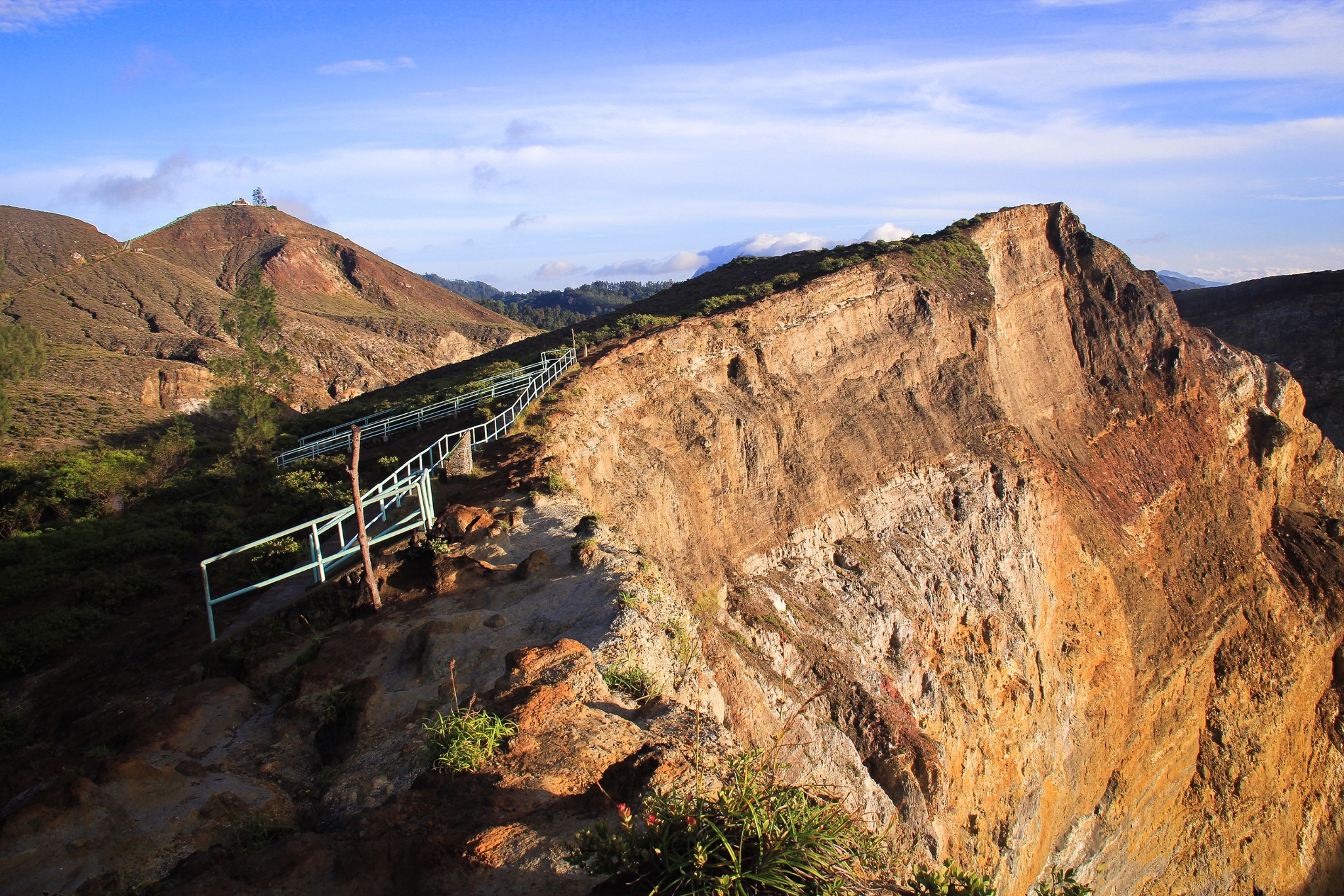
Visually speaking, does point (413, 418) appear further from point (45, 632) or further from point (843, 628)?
point (843, 628)

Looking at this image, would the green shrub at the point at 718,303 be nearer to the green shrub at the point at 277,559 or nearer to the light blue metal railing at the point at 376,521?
the light blue metal railing at the point at 376,521

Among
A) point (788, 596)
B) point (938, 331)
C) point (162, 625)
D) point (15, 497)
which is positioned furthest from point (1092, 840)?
point (15, 497)

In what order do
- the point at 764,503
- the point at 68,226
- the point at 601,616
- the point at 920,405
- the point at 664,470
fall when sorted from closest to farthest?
the point at 601,616
the point at 664,470
the point at 764,503
the point at 920,405
the point at 68,226

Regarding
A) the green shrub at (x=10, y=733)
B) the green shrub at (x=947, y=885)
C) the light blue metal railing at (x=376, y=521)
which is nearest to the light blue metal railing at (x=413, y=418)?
the light blue metal railing at (x=376, y=521)

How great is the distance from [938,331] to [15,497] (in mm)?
31058

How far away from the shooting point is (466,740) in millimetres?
6555

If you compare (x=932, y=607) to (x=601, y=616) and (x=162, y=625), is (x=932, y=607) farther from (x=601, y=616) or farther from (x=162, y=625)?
(x=162, y=625)

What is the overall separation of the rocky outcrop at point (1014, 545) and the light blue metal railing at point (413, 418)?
16.9 feet

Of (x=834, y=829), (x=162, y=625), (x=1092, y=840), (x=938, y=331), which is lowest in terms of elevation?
(x=1092, y=840)

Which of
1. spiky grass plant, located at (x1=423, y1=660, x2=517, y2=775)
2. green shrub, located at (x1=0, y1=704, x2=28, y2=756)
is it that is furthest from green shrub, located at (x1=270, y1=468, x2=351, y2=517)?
spiky grass plant, located at (x1=423, y1=660, x2=517, y2=775)

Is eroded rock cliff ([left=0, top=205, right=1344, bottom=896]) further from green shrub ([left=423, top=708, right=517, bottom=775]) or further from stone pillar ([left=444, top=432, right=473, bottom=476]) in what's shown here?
stone pillar ([left=444, top=432, right=473, bottom=476])

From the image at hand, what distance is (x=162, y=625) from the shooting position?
45.8 ft

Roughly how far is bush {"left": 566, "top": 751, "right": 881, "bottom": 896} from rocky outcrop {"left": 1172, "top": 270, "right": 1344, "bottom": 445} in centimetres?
5908

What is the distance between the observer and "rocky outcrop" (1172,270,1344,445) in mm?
50219
